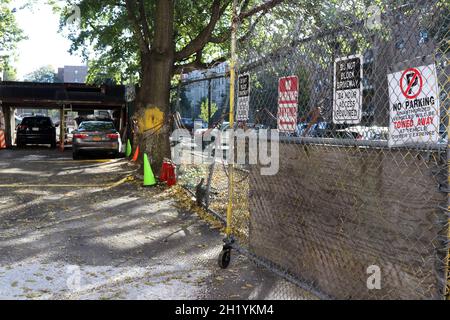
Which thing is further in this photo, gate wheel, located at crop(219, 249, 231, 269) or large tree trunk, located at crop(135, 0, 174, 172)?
large tree trunk, located at crop(135, 0, 174, 172)

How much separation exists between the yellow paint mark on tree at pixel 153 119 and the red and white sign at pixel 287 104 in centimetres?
758

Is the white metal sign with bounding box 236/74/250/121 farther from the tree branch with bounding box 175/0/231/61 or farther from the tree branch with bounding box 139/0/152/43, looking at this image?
the tree branch with bounding box 139/0/152/43

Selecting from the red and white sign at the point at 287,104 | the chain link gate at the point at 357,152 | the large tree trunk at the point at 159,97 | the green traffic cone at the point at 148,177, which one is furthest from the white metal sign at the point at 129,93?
the red and white sign at the point at 287,104

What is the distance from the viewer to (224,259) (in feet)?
17.6

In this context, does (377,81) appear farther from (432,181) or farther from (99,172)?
(99,172)

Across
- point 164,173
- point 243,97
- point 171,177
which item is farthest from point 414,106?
point 164,173

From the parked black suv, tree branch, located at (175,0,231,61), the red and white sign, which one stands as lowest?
the parked black suv

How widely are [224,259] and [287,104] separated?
1893 millimetres

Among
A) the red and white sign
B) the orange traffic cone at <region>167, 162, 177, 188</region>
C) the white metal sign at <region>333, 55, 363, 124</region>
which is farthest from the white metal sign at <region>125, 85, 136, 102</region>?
the white metal sign at <region>333, 55, 363, 124</region>

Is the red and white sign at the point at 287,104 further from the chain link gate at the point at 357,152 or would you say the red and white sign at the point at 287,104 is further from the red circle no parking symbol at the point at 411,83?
the red circle no parking symbol at the point at 411,83

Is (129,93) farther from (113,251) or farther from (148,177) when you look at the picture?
(113,251)

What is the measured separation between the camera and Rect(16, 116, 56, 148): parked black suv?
81.5 ft

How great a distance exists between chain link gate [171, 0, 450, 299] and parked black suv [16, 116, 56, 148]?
21.9 metres
